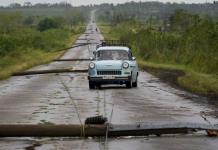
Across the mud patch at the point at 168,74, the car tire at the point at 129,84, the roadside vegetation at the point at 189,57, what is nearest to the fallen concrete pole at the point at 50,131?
the roadside vegetation at the point at 189,57

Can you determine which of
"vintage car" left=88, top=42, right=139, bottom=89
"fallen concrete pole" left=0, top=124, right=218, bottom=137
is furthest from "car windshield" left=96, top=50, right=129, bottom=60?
"fallen concrete pole" left=0, top=124, right=218, bottom=137

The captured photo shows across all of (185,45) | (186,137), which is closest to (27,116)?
(186,137)

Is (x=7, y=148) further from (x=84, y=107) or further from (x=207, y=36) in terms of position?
(x=207, y=36)

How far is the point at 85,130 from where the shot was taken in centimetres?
1248

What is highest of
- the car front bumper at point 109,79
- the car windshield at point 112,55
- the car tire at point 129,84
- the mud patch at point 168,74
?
the car windshield at point 112,55

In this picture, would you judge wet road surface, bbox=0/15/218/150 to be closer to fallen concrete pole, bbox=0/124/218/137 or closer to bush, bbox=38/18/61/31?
fallen concrete pole, bbox=0/124/218/137

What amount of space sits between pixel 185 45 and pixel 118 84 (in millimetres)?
15807

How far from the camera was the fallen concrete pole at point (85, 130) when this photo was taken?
40.7ft

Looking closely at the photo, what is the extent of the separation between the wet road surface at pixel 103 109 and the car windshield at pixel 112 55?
3.94 feet

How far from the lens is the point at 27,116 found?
52.0 feet

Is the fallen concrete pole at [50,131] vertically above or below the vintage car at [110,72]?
above

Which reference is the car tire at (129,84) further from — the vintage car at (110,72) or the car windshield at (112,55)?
the car windshield at (112,55)

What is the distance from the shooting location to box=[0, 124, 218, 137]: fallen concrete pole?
489 inches

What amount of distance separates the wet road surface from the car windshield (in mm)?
1202
